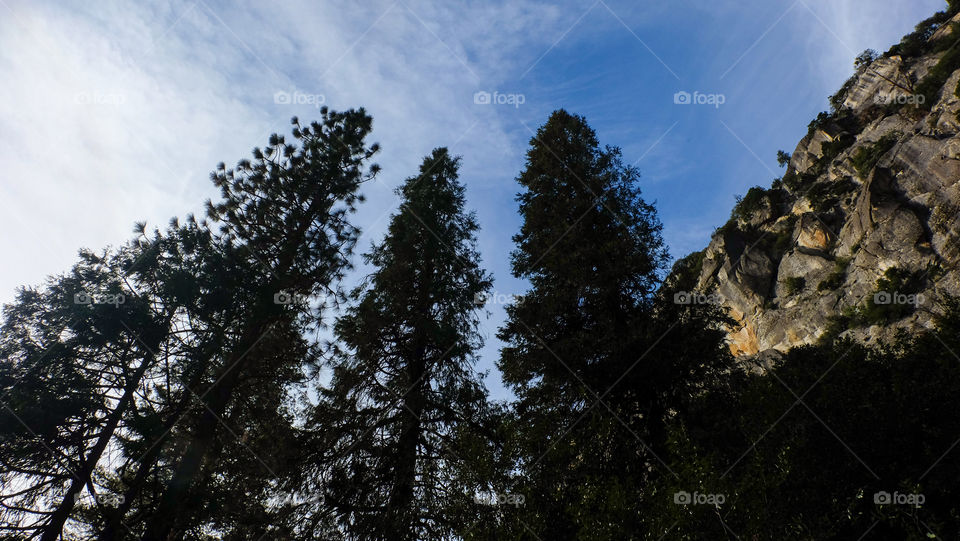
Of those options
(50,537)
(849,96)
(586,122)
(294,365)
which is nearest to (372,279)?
(294,365)

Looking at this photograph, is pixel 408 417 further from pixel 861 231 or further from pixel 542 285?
pixel 861 231

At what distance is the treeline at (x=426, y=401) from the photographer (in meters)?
8.88

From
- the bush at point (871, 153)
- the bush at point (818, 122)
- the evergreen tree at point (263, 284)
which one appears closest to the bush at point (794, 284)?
the bush at point (871, 153)

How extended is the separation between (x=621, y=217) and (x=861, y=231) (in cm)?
4316

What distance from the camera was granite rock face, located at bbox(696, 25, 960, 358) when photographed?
37.4 metres

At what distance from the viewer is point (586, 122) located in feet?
64.6

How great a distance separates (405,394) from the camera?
13133mm

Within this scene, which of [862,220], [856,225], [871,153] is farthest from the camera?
[871,153]

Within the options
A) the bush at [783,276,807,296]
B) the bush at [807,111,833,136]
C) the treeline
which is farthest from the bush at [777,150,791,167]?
the treeline
